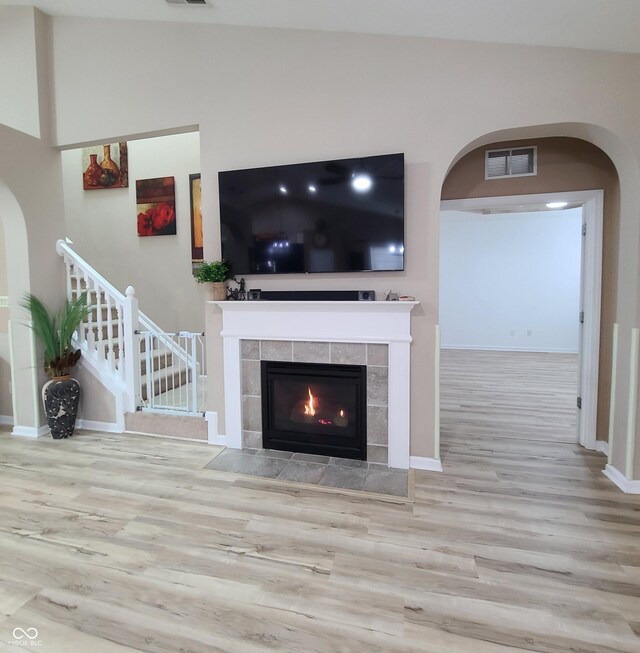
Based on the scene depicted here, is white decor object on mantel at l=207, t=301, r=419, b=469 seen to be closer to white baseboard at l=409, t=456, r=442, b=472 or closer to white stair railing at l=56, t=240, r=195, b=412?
white baseboard at l=409, t=456, r=442, b=472

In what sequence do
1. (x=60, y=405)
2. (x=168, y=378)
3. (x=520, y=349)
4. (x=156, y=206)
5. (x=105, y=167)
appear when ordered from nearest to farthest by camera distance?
(x=60, y=405)
(x=168, y=378)
(x=156, y=206)
(x=105, y=167)
(x=520, y=349)

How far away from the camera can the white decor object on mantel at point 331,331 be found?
2666mm

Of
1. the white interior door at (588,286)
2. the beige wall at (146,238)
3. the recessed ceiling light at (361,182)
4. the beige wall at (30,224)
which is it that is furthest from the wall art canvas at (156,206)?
the white interior door at (588,286)

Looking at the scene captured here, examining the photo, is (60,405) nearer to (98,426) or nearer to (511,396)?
(98,426)

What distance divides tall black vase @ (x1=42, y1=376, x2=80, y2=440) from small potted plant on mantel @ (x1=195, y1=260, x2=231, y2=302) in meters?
1.67

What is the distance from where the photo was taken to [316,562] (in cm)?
179

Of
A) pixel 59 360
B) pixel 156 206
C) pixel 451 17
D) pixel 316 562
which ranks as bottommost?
pixel 316 562

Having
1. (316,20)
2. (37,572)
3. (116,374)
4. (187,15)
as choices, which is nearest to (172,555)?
(37,572)

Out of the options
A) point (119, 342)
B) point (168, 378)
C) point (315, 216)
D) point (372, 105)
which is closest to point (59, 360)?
point (119, 342)

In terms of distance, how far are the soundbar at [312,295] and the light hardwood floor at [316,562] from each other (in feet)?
4.36

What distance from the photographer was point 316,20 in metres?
2.62


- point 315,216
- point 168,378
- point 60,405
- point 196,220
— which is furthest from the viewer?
point 196,220

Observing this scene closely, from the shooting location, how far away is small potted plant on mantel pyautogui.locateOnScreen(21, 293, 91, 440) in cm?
328

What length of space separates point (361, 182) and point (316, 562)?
7.70 ft
